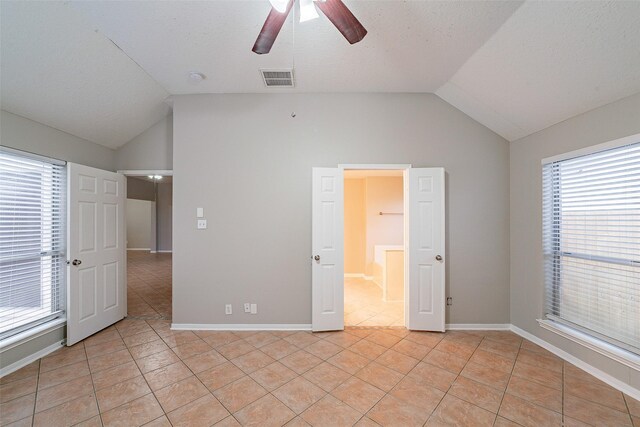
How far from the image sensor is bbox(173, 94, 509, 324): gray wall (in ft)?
9.64

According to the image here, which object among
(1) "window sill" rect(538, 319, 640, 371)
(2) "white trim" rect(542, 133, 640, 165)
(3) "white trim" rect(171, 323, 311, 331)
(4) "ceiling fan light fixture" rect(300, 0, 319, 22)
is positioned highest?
(4) "ceiling fan light fixture" rect(300, 0, 319, 22)

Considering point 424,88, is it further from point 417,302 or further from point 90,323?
point 90,323

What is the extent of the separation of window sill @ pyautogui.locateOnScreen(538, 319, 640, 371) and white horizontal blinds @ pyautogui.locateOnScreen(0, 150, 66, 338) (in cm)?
533

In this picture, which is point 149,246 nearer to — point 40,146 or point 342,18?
point 40,146

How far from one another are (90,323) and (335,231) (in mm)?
3095

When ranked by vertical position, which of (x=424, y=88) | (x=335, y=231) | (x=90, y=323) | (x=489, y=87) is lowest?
(x=90, y=323)

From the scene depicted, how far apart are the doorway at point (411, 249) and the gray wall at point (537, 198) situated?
918mm

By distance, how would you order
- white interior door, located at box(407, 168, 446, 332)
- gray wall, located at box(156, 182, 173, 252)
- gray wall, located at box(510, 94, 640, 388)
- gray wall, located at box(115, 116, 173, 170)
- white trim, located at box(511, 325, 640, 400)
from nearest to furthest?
1. white trim, located at box(511, 325, 640, 400)
2. gray wall, located at box(510, 94, 640, 388)
3. white interior door, located at box(407, 168, 446, 332)
4. gray wall, located at box(115, 116, 173, 170)
5. gray wall, located at box(156, 182, 173, 252)

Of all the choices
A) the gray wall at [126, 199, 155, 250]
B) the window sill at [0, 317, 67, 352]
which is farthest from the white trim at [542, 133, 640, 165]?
the gray wall at [126, 199, 155, 250]

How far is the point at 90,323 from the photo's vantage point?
2.75 metres

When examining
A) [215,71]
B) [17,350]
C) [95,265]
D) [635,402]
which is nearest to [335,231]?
[215,71]

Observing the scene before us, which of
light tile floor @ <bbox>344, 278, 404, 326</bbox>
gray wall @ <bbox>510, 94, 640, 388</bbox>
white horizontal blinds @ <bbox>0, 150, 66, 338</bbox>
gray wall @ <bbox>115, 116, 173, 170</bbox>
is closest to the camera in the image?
gray wall @ <bbox>510, 94, 640, 388</bbox>

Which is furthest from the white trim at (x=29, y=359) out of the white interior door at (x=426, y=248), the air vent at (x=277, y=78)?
the white interior door at (x=426, y=248)

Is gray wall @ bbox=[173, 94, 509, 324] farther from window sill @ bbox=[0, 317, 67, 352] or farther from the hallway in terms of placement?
window sill @ bbox=[0, 317, 67, 352]
